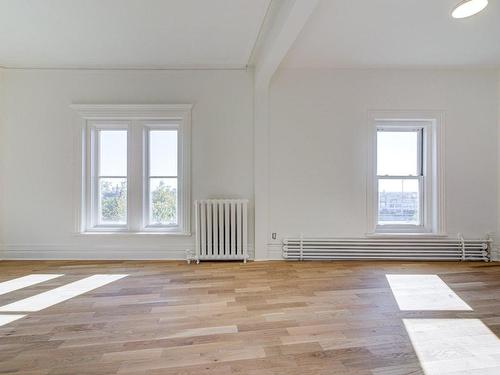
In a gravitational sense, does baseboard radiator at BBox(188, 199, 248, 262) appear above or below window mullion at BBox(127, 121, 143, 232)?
below

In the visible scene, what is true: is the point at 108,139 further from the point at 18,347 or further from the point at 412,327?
the point at 412,327

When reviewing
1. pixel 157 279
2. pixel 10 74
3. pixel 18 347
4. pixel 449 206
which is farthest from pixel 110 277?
pixel 449 206

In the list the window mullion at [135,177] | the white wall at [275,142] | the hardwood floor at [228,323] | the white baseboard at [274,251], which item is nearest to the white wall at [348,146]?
the white wall at [275,142]

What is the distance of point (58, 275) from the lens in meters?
3.20

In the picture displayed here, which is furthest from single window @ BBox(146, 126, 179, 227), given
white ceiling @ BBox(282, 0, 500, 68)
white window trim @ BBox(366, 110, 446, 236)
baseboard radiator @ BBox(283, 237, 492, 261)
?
white window trim @ BBox(366, 110, 446, 236)

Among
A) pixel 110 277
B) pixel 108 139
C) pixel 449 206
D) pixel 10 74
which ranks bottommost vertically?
pixel 110 277

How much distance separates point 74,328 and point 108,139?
9.06 feet

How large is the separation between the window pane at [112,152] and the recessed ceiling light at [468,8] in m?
4.01

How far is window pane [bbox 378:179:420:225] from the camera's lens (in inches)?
162

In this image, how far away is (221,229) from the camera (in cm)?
377

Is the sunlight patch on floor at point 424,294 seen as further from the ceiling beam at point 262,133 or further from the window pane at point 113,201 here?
the window pane at point 113,201

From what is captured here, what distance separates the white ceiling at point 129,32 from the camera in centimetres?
262

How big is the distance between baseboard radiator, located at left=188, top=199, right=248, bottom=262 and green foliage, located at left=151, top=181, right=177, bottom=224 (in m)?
0.48

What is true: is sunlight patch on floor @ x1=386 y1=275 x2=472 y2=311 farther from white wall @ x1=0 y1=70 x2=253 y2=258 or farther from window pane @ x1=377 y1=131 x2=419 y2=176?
white wall @ x1=0 y1=70 x2=253 y2=258
